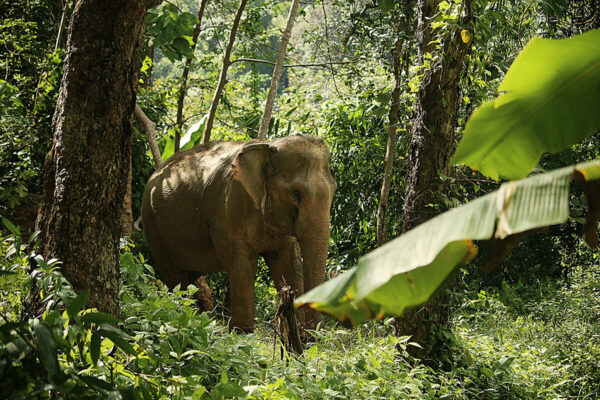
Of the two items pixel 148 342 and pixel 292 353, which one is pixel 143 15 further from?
pixel 292 353

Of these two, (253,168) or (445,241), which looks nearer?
(445,241)

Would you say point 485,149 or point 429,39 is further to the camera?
point 429,39

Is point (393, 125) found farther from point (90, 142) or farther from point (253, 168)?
point (90, 142)

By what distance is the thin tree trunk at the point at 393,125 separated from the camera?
721 centimetres

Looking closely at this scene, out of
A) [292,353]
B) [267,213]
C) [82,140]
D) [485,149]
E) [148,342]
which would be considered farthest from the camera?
[267,213]

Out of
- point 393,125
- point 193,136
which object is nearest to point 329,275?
point 193,136

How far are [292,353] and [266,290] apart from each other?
17.8ft

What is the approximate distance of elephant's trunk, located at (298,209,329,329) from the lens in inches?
267

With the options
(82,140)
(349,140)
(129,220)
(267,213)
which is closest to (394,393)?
(82,140)

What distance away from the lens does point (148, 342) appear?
3.30 metres

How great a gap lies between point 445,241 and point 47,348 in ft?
4.09

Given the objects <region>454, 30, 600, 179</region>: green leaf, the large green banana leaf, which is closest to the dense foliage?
the large green banana leaf

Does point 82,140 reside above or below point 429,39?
below

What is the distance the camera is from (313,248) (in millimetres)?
6793
